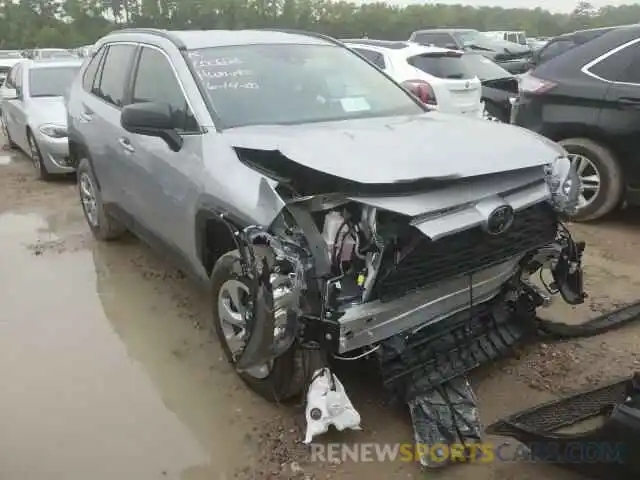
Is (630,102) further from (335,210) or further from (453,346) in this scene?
(335,210)

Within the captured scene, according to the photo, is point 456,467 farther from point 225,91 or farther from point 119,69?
point 119,69

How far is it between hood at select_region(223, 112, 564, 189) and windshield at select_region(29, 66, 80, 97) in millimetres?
6904

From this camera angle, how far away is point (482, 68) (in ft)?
33.7

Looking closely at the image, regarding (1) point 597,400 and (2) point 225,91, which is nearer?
(1) point 597,400

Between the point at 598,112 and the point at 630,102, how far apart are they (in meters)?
0.29

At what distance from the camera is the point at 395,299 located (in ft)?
9.73

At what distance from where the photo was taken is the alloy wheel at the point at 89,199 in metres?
5.84

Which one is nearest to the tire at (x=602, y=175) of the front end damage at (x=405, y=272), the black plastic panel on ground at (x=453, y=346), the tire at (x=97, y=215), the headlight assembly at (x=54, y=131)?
the black plastic panel on ground at (x=453, y=346)

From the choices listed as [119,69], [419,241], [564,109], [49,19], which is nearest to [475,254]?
[419,241]

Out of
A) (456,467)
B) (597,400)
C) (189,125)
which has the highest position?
(189,125)

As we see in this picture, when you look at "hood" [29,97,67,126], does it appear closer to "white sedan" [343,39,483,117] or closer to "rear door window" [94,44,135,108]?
"rear door window" [94,44,135,108]

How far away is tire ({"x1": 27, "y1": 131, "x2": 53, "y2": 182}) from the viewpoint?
28.6ft

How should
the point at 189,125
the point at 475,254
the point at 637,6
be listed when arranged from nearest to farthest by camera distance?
the point at 475,254, the point at 189,125, the point at 637,6

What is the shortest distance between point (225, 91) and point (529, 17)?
159 ft
